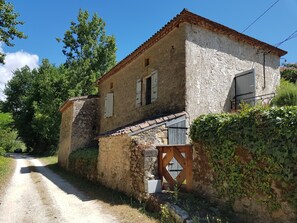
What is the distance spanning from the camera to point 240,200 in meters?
5.12

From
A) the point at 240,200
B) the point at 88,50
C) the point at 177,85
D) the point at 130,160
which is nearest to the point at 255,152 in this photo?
the point at 240,200

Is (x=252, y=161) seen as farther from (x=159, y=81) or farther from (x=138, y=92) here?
(x=138, y=92)

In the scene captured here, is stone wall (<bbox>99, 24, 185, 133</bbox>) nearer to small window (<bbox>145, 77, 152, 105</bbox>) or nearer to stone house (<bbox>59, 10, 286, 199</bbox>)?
stone house (<bbox>59, 10, 286, 199</bbox>)

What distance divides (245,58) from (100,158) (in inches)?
298

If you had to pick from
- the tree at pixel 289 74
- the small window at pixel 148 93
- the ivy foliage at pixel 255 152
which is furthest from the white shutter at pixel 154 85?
the tree at pixel 289 74

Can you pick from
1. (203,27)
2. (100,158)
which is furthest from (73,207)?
(203,27)

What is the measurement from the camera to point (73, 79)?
26172 mm

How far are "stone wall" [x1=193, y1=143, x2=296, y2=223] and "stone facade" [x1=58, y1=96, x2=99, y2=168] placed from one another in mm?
11280

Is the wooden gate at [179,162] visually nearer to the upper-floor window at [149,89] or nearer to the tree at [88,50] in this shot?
the upper-floor window at [149,89]

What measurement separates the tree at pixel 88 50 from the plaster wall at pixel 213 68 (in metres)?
18.0

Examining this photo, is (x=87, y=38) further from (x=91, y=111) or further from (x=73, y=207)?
(x=73, y=207)

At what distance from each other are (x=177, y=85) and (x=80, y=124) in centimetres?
894

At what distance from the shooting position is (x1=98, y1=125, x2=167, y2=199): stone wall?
281 inches

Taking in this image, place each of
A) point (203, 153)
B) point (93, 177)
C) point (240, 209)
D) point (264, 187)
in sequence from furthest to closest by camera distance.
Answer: point (93, 177), point (203, 153), point (240, 209), point (264, 187)
